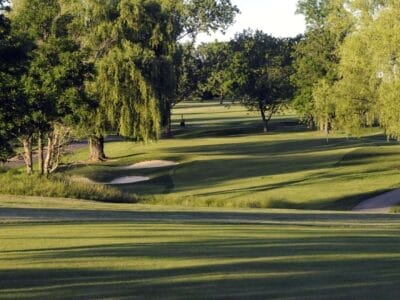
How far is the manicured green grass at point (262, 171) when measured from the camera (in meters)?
38.6

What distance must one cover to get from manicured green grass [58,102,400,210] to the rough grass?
86.0 inches

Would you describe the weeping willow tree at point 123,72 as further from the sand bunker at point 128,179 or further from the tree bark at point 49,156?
the tree bark at point 49,156

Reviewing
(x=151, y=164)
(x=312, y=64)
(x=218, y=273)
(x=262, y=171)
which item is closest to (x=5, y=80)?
(x=218, y=273)

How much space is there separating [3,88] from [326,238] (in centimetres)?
1171

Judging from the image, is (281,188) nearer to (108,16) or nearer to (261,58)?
(108,16)

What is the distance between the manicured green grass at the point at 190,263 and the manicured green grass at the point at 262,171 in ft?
61.9

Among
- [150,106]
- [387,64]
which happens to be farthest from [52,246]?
[150,106]

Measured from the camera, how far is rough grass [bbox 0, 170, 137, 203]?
32.6m

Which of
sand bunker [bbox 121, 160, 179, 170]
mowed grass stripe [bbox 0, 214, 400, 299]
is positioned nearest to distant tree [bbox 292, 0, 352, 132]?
sand bunker [bbox 121, 160, 179, 170]

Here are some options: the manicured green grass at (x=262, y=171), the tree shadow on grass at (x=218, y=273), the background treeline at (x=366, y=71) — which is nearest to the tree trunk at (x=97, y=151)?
the manicured green grass at (x=262, y=171)

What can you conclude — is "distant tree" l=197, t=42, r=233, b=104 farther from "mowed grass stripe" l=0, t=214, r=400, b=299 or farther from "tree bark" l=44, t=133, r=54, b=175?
"mowed grass stripe" l=0, t=214, r=400, b=299

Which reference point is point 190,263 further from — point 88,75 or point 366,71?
point 366,71

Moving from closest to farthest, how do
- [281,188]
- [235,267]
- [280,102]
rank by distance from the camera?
Answer: [235,267], [281,188], [280,102]

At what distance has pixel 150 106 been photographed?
5141cm
